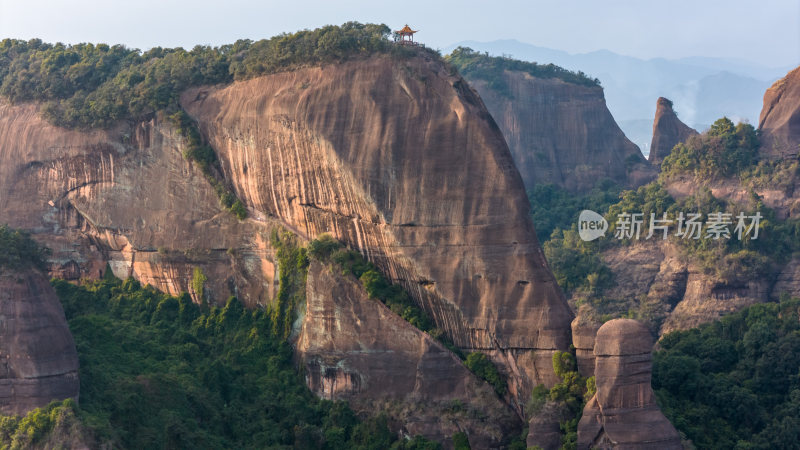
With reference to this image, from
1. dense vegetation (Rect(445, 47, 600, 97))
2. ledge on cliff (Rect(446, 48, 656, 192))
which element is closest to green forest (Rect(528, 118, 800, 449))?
ledge on cliff (Rect(446, 48, 656, 192))

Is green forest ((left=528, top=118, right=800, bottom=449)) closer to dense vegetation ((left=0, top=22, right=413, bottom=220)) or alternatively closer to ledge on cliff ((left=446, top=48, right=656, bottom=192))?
ledge on cliff ((left=446, top=48, right=656, bottom=192))

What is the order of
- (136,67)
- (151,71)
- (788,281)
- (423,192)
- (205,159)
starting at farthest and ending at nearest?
(788,281), (136,67), (151,71), (205,159), (423,192)

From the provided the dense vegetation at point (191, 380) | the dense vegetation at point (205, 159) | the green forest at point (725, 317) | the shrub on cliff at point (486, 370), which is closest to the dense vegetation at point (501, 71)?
the green forest at point (725, 317)

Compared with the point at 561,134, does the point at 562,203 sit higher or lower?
lower

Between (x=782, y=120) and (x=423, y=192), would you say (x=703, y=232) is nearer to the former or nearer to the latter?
(x=782, y=120)

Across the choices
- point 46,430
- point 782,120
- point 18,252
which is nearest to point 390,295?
point 18,252

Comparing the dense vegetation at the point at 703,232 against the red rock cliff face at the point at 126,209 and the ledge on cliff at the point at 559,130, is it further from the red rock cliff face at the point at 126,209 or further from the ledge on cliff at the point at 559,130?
the red rock cliff face at the point at 126,209

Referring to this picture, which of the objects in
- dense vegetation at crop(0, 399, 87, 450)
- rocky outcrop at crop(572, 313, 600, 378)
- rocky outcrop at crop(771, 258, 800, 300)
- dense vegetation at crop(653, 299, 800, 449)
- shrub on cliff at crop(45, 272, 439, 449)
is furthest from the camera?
rocky outcrop at crop(771, 258, 800, 300)
